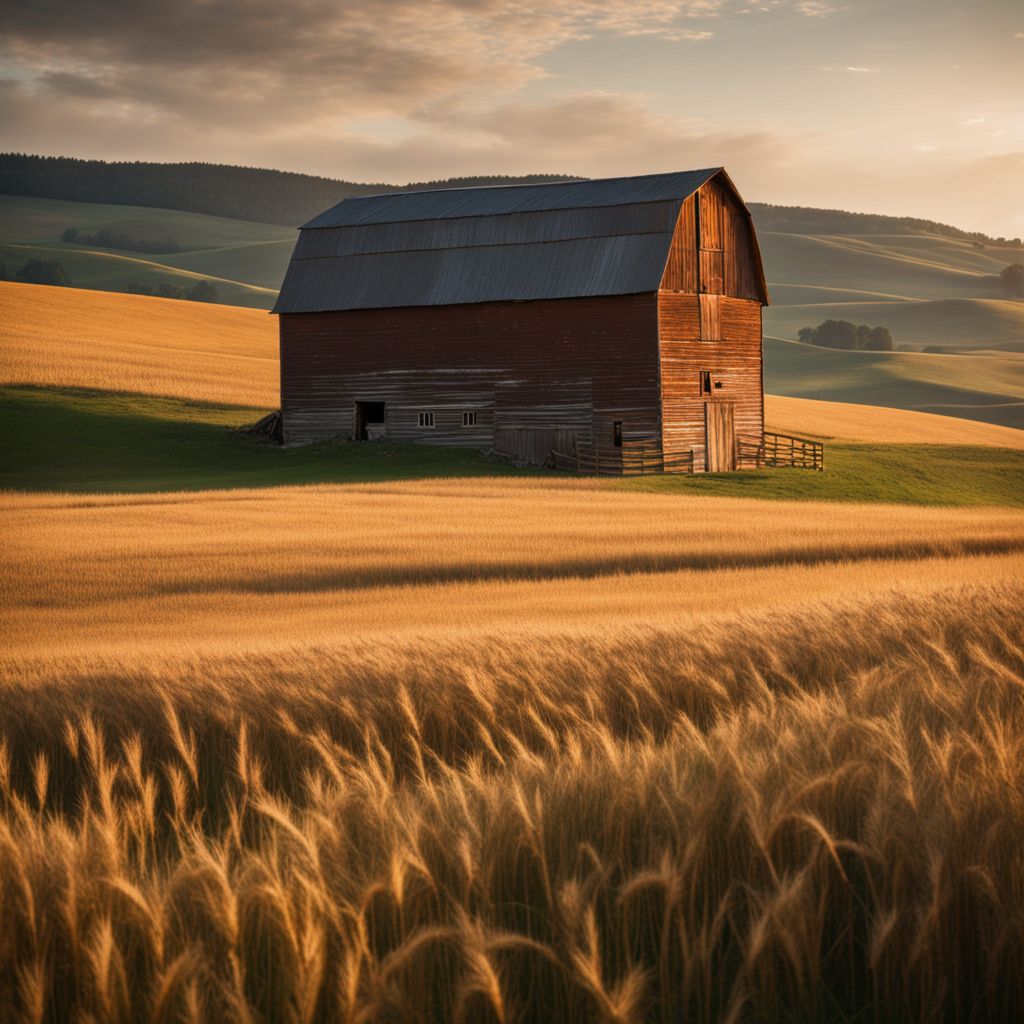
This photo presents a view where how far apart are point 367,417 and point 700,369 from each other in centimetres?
1351

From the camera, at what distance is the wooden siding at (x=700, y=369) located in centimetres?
4625

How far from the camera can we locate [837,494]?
142 feet

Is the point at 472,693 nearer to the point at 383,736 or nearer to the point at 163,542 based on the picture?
the point at 383,736

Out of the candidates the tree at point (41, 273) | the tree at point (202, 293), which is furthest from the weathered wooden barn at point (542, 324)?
the tree at point (41, 273)

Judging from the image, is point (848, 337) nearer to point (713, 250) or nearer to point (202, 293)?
point (202, 293)

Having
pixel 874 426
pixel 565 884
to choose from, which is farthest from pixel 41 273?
pixel 565 884

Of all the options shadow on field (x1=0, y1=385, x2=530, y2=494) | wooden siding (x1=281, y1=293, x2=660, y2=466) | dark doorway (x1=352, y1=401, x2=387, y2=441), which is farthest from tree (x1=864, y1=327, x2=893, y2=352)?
wooden siding (x1=281, y1=293, x2=660, y2=466)

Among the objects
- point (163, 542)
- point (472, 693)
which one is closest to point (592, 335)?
point (163, 542)

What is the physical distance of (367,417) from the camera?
5197cm

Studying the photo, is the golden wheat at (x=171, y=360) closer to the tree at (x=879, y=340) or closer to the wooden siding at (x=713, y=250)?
the wooden siding at (x=713, y=250)

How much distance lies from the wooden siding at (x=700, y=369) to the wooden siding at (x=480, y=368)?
0.91m

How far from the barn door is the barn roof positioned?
6.15 metres

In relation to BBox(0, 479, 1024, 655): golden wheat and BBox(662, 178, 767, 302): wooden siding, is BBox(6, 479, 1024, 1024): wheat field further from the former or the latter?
BBox(662, 178, 767, 302): wooden siding

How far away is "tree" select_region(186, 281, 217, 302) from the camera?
161375 millimetres
